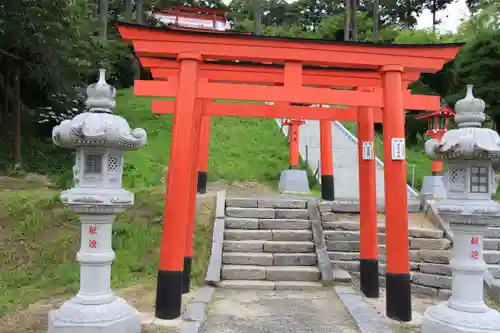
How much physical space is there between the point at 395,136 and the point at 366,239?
1999 millimetres

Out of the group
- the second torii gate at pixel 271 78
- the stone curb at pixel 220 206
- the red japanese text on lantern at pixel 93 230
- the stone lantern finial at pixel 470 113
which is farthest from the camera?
the stone curb at pixel 220 206

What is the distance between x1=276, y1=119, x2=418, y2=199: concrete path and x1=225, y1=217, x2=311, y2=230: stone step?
3.91 m

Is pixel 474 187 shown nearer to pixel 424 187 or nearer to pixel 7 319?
pixel 7 319

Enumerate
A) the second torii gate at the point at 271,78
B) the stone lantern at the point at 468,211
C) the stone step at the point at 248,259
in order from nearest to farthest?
1. the stone lantern at the point at 468,211
2. the second torii gate at the point at 271,78
3. the stone step at the point at 248,259

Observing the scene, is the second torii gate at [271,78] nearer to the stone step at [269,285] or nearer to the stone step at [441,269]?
the stone step at [441,269]

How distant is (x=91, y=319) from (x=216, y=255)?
11.9ft

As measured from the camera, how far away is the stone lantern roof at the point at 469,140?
5141 mm

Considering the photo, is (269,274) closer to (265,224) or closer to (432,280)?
(265,224)

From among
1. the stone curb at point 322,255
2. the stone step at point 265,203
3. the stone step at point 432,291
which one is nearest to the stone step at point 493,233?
the stone step at point 432,291

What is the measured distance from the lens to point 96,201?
16.5 ft

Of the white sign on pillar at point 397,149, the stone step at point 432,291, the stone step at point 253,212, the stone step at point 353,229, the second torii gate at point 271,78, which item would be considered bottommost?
the stone step at point 432,291

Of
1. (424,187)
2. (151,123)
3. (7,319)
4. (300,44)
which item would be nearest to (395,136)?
(300,44)

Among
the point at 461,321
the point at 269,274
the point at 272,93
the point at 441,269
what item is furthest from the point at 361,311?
the point at 272,93

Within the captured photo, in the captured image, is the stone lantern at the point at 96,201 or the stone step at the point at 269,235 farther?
the stone step at the point at 269,235
